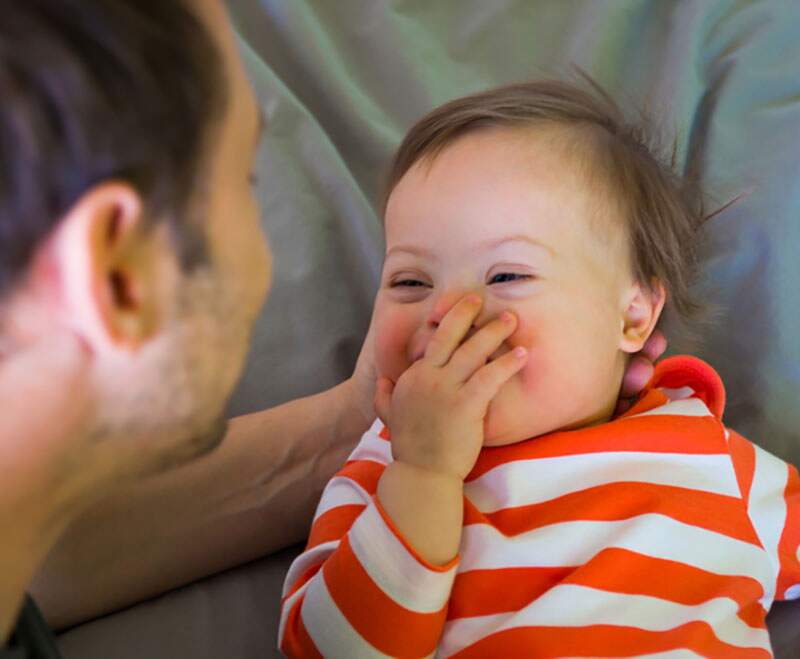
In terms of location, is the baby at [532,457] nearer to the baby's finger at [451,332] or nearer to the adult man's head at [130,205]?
the baby's finger at [451,332]

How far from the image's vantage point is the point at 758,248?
119 centimetres

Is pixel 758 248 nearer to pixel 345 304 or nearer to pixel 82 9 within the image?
pixel 345 304

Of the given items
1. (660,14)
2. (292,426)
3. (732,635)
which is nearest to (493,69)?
(660,14)

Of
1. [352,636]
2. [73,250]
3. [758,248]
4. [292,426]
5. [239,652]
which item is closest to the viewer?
[73,250]

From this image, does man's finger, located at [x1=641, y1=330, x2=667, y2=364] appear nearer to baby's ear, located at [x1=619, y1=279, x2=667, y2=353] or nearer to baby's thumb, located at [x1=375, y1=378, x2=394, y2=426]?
baby's ear, located at [x1=619, y1=279, x2=667, y2=353]

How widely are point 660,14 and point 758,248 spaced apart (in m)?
0.46

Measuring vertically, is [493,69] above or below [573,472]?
above

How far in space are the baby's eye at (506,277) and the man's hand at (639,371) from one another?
0.20 meters

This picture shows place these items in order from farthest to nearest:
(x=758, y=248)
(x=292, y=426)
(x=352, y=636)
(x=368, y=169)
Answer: (x=368, y=169)
(x=758, y=248)
(x=292, y=426)
(x=352, y=636)

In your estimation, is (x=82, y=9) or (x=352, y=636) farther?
(x=352, y=636)

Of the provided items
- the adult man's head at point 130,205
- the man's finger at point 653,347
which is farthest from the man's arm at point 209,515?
the adult man's head at point 130,205

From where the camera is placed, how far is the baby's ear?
0.95 m

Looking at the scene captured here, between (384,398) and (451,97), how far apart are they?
626 mm

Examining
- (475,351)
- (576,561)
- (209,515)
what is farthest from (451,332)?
(209,515)
